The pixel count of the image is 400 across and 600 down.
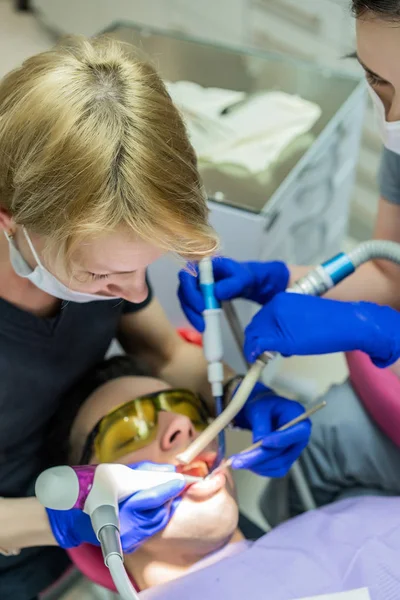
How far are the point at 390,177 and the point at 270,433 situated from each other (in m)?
0.56

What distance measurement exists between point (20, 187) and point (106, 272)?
167 mm

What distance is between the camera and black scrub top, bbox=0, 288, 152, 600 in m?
1.10

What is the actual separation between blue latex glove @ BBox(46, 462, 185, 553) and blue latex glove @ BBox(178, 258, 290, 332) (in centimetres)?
36

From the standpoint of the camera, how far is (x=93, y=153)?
2.69 feet

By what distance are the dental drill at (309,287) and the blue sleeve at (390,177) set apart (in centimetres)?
16

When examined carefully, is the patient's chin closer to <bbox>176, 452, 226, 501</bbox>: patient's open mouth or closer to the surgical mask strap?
<bbox>176, 452, 226, 501</bbox>: patient's open mouth

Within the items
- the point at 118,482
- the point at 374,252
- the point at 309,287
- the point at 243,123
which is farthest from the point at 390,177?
the point at 118,482

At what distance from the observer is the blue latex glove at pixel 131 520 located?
102 cm

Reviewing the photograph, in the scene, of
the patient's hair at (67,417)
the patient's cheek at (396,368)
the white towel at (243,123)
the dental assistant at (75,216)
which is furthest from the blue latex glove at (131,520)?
the white towel at (243,123)

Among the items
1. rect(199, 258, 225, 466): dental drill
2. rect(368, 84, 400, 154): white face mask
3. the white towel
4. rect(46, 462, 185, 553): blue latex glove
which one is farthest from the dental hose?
the white towel

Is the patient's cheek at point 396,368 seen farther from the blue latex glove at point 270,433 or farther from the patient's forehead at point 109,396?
the patient's forehead at point 109,396

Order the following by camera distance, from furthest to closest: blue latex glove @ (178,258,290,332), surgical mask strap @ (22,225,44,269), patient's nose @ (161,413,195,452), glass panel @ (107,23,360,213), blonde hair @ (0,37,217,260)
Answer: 1. glass panel @ (107,23,360,213)
2. blue latex glove @ (178,258,290,332)
3. patient's nose @ (161,413,195,452)
4. surgical mask strap @ (22,225,44,269)
5. blonde hair @ (0,37,217,260)

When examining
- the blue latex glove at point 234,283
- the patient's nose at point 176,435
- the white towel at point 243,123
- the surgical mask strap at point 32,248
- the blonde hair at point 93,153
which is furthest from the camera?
the white towel at point 243,123

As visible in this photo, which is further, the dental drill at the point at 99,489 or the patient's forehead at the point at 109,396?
the patient's forehead at the point at 109,396
